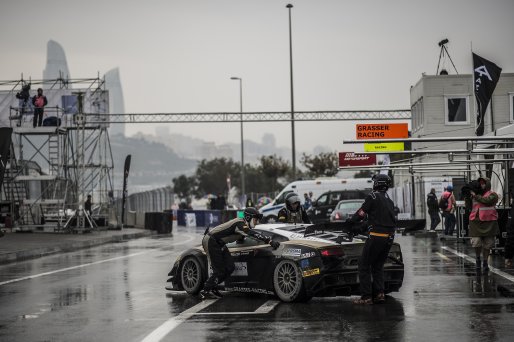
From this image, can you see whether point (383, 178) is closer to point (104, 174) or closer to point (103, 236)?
point (103, 236)

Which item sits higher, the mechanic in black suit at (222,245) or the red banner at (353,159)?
the red banner at (353,159)

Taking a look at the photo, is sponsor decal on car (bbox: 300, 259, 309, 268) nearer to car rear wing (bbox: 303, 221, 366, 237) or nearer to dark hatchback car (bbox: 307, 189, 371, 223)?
car rear wing (bbox: 303, 221, 366, 237)

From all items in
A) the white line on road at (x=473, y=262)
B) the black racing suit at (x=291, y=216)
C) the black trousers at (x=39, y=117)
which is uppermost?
the black trousers at (x=39, y=117)

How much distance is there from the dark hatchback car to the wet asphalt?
65.5ft

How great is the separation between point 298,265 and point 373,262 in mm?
1059

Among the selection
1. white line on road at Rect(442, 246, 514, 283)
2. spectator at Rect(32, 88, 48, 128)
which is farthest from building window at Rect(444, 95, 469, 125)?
white line on road at Rect(442, 246, 514, 283)

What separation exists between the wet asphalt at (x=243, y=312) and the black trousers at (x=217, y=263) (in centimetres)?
31

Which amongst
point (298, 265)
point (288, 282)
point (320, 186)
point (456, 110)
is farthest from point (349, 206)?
point (298, 265)

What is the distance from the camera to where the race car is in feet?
42.0

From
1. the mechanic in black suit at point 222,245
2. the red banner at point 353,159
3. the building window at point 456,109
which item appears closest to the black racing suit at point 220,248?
the mechanic in black suit at point 222,245

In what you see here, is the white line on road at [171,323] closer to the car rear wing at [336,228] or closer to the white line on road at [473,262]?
the car rear wing at [336,228]

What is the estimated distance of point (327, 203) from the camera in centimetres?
3978

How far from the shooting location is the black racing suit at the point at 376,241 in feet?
40.8

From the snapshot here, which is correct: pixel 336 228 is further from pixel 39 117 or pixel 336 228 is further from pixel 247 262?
pixel 39 117
